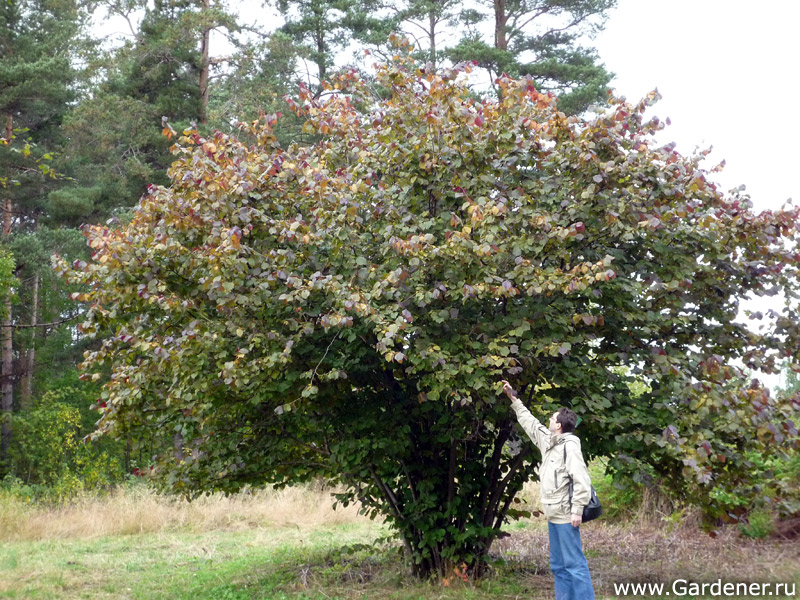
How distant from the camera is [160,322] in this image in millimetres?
7266

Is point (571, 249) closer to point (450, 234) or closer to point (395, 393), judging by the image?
point (450, 234)

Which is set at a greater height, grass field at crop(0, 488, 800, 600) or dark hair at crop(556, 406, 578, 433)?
dark hair at crop(556, 406, 578, 433)

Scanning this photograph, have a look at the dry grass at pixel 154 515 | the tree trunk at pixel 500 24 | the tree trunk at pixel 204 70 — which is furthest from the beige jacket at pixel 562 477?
the tree trunk at pixel 500 24

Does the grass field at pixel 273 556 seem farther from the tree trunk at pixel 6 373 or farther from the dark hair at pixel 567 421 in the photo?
the tree trunk at pixel 6 373

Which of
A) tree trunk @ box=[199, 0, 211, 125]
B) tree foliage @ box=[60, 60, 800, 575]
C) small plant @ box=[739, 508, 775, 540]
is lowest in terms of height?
small plant @ box=[739, 508, 775, 540]

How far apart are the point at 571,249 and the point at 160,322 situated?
12.8ft

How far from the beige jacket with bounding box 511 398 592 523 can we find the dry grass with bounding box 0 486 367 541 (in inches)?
352

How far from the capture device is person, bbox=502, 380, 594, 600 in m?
5.42

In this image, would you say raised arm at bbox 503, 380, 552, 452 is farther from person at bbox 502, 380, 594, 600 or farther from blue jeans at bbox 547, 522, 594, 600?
blue jeans at bbox 547, 522, 594, 600

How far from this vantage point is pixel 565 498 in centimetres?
550

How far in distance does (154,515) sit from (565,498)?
10.2 metres

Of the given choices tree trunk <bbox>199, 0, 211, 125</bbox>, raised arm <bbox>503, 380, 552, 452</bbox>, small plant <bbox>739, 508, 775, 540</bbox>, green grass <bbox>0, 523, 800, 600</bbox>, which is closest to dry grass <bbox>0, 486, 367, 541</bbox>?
green grass <bbox>0, 523, 800, 600</bbox>

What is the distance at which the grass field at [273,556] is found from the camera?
25.3ft

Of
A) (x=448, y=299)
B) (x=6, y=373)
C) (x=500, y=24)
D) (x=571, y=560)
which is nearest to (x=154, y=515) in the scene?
(x=448, y=299)
